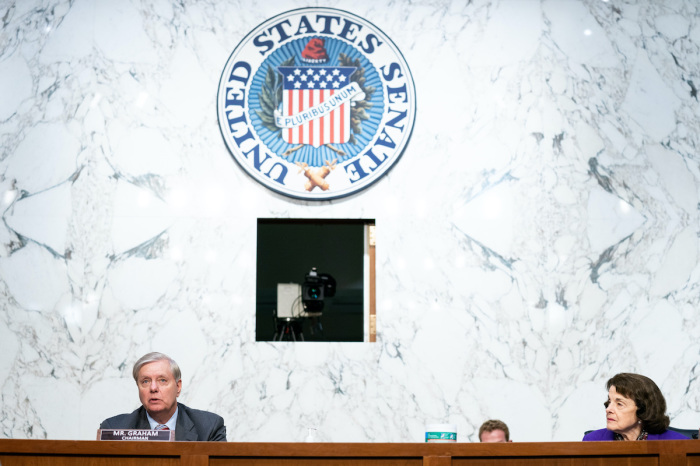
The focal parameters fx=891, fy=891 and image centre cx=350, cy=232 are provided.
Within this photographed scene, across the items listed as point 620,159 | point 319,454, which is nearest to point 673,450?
point 319,454

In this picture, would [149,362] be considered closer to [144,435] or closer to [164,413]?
[164,413]

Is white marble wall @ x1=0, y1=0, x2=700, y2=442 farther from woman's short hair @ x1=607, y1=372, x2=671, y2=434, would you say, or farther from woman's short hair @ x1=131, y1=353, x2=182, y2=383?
woman's short hair @ x1=607, y1=372, x2=671, y2=434

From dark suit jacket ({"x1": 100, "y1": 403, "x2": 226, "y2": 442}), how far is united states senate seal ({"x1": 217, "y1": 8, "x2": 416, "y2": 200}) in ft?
6.04

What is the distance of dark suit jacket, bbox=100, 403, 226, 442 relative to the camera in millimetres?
3490

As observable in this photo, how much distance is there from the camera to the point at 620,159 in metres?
5.25

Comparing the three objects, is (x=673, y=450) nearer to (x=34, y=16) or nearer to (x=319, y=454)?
(x=319, y=454)

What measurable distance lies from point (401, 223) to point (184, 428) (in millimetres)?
2056

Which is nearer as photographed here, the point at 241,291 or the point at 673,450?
the point at 673,450

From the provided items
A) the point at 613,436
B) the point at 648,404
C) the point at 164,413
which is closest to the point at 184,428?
the point at 164,413

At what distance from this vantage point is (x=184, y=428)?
3510 millimetres

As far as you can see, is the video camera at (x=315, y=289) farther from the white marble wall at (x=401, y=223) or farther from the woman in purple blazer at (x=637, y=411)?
the woman in purple blazer at (x=637, y=411)

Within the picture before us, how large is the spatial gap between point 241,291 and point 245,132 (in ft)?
3.04

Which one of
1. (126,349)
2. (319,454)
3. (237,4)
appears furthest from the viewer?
(237,4)

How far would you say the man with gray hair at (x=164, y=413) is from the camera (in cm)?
351
